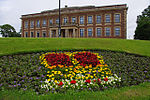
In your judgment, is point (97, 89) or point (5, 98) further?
point (97, 89)

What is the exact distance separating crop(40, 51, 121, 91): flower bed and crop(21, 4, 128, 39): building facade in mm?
26460

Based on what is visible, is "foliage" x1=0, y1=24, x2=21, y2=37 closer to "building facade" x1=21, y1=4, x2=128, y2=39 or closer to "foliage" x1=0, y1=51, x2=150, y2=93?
"building facade" x1=21, y1=4, x2=128, y2=39

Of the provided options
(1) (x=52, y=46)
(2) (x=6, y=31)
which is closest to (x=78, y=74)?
(1) (x=52, y=46)

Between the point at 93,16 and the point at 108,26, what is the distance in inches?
196

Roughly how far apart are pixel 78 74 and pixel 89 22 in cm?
3020

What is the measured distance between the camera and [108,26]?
31938 mm

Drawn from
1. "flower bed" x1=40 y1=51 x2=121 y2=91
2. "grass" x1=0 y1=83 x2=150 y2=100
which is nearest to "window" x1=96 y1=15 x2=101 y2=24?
"flower bed" x1=40 y1=51 x2=121 y2=91

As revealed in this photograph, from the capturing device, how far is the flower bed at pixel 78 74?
13.0 ft

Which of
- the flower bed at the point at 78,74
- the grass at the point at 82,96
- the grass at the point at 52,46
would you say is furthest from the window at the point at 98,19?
the grass at the point at 82,96

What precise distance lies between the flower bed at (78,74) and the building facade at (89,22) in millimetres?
26460

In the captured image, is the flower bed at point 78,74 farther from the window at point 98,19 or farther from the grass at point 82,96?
the window at point 98,19

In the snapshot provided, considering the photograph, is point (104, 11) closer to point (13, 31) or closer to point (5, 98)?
point (5, 98)

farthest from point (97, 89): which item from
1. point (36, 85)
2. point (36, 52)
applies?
point (36, 52)

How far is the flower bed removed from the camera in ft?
13.0
